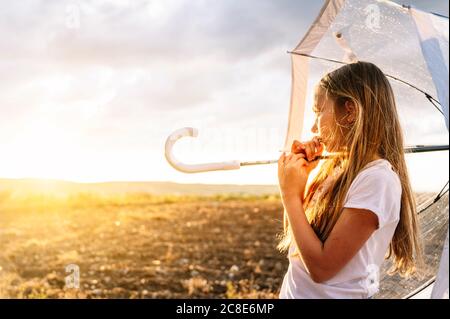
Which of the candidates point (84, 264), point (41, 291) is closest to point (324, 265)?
point (41, 291)

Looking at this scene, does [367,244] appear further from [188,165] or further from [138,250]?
[138,250]

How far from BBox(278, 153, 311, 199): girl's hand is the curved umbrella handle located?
0.69ft

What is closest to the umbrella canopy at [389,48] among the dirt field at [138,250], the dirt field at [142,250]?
the dirt field at [142,250]

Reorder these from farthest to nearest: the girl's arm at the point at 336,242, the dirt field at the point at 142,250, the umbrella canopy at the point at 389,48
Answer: the dirt field at the point at 142,250, the umbrella canopy at the point at 389,48, the girl's arm at the point at 336,242

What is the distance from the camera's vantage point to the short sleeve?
148 centimetres

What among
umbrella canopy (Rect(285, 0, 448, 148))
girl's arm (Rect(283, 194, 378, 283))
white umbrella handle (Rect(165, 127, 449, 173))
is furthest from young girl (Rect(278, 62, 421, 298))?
umbrella canopy (Rect(285, 0, 448, 148))

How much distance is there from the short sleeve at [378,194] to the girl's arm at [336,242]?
0.02 metres

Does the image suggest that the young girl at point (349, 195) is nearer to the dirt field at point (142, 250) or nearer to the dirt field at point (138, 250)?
the dirt field at point (142, 250)

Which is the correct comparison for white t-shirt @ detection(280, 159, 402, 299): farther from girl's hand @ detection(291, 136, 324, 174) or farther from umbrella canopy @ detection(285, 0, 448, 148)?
umbrella canopy @ detection(285, 0, 448, 148)

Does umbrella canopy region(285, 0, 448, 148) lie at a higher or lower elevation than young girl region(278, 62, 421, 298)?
higher

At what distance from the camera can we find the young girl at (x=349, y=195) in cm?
149
